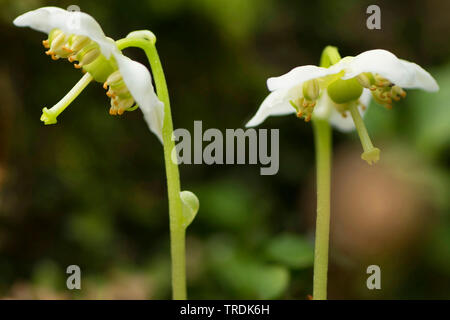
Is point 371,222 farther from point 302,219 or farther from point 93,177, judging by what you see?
point 93,177

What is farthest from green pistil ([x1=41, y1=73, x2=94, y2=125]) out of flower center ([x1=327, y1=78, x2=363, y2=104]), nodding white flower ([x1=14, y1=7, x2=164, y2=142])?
flower center ([x1=327, y1=78, x2=363, y2=104])
